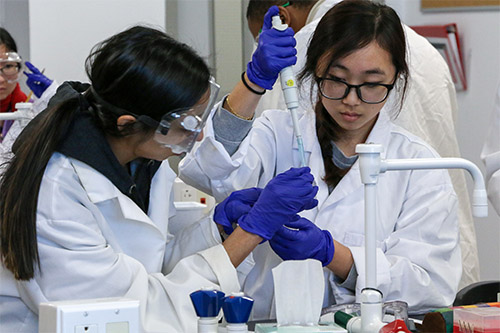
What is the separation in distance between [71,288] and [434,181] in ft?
2.94

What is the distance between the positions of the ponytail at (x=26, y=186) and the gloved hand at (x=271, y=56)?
456 mm

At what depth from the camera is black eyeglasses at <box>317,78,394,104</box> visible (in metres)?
1.67

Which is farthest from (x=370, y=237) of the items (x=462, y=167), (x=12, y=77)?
(x=12, y=77)

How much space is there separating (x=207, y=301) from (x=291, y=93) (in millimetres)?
637

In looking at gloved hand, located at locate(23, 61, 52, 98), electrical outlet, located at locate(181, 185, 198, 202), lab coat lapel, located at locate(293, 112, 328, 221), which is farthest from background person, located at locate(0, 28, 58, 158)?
lab coat lapel, located at locate(293, 112, 328, 221)

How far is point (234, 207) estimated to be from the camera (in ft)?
5.53

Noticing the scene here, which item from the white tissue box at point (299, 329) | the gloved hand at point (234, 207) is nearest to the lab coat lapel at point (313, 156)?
the gloved hand at point (234, 207)

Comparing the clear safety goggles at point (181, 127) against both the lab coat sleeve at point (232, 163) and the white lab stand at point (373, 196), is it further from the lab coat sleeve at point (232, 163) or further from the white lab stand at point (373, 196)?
the white lab stand at point (373, 196)

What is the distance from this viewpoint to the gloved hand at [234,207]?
5.51ft

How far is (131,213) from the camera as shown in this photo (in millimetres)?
1528

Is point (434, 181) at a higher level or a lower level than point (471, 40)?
lower

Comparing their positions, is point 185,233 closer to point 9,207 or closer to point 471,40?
point 9,207

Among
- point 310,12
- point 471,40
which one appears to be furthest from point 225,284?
point 471,40

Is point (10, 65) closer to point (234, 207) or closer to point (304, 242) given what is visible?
point (234, 207)
